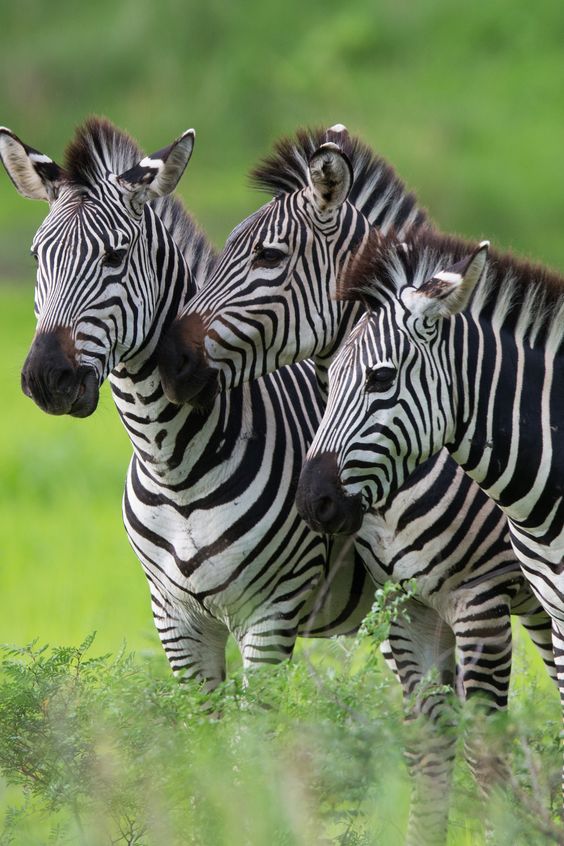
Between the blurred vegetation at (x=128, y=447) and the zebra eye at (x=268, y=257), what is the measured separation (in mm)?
1266

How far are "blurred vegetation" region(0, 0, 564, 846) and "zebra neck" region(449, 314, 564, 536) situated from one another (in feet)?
3.18

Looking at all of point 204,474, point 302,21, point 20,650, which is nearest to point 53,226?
point 204,474

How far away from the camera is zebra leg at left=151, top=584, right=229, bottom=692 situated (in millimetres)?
6875

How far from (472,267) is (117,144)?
7.36 feet

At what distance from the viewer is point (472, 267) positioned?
5.45 meters

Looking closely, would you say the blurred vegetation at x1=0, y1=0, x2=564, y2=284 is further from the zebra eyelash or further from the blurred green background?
the zebra eyelash

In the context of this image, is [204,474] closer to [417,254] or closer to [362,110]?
[417,254]

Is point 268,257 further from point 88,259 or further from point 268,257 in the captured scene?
point 88,259

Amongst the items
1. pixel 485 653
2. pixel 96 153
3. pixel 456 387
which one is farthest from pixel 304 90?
pixel 456 387

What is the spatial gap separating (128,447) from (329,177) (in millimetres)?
15944

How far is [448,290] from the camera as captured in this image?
18.1ft

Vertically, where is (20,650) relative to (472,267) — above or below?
below

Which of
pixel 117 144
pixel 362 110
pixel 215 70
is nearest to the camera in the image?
pixel 117 144

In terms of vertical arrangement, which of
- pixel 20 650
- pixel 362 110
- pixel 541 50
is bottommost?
pixel 20 650
